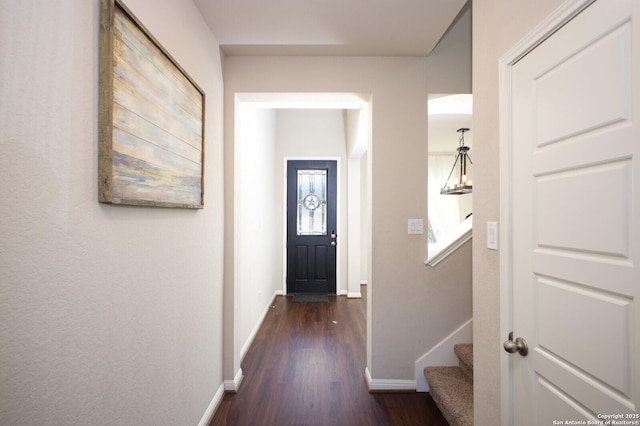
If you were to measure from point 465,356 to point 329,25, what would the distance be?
8.08 feet

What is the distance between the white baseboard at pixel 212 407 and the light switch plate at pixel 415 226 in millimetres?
1839

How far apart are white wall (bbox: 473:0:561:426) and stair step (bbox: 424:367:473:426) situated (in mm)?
377

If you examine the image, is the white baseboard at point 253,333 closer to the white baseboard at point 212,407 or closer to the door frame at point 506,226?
the white baseboard at point 212,407

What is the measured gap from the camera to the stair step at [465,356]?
6.63ft

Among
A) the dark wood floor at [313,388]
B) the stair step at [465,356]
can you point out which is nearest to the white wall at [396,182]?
the stair step at [465,356]

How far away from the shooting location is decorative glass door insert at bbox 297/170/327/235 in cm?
489

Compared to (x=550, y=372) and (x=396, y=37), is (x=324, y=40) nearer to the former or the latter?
(x=396, y=37)

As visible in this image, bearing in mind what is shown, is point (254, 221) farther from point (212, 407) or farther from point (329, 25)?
point (329, 25)

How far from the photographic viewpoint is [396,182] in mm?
2254

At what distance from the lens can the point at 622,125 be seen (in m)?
0.75

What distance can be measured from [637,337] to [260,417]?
200cm

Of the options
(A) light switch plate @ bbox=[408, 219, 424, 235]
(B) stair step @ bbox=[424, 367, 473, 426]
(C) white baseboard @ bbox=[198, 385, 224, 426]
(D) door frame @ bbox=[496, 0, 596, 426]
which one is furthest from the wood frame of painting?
(B) stair step @ bbox=[424, 367, 473, 426]

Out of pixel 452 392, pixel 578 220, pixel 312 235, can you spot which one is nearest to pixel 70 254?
pixel 578 220

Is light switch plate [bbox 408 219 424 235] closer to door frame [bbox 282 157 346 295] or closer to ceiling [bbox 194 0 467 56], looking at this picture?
ceiling [bbox 194 0 467 56]
